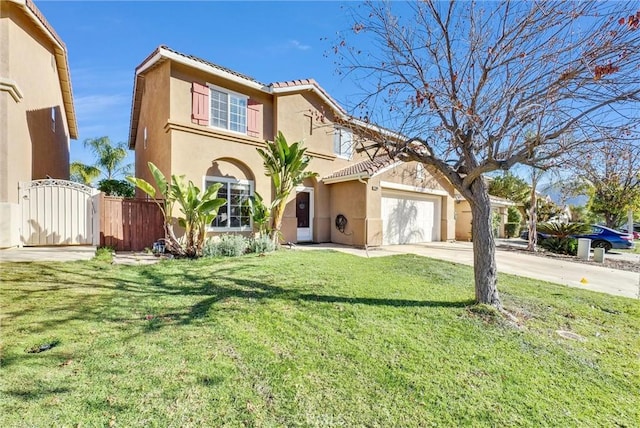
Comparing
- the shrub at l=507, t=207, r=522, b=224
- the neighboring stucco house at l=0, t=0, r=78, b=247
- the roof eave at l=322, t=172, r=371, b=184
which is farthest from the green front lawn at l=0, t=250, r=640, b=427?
the shrub at l=507, t=207, r=522, b=224

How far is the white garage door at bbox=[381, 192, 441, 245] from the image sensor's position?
15.9m

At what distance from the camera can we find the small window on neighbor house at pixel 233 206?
42.8 feet

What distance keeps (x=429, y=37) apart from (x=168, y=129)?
33.0ft

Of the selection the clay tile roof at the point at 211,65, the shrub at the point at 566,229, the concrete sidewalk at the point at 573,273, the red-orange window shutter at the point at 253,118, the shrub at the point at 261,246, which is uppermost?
the clay tile roof at the point at 211,65

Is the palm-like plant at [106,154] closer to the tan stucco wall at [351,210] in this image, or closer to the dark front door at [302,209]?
the dark front door at [302,209]

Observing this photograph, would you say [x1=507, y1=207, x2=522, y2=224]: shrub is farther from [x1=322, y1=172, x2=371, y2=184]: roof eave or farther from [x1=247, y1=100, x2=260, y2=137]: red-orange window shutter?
[x1=247, y1=100, x2=260, y2=137]: red-orange window shutter

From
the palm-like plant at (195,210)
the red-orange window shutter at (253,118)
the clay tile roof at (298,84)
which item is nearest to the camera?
the palm-like plant at (195,210)

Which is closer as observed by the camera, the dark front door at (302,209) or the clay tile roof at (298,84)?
the clay tile roof at (298,84)

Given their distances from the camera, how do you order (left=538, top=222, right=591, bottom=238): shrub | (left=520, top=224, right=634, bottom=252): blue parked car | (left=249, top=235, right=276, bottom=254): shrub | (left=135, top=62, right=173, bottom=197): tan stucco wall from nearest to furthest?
(left=249, top=235, right=276, bottom=254): shrub, (left=135, top=62, right=173, bottom=197): tan stucco wall, (left=538, top=222, right=591, bottom=238): shrub, (left=520, top=224, right=634, bottom=252): blue parked car

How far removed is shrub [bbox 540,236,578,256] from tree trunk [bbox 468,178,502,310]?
13.3 m

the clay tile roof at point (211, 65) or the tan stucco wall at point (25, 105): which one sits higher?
the clay tile roof at point (211, 65)

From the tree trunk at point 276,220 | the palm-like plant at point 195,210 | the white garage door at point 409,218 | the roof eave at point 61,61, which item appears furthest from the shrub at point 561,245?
the roof eave at point 61,61

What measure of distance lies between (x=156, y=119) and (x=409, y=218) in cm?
1388

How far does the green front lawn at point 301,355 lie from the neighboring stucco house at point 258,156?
6946 mm
